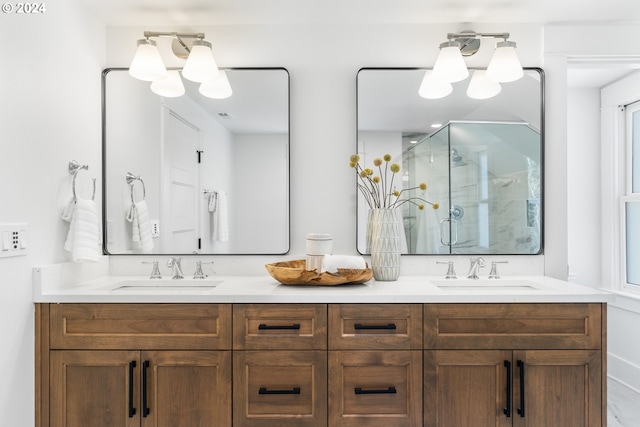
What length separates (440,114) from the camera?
86.6 inches

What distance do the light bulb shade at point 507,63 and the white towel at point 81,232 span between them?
2.06 meters

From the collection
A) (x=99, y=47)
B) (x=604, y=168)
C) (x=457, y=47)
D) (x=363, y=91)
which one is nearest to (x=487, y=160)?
(x=457, y=47)

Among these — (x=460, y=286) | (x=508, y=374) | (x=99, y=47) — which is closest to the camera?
(x=508, y=374)

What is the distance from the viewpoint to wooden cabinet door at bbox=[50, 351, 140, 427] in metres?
1.68

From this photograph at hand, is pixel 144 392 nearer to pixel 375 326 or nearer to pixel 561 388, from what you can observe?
pixel 375 326

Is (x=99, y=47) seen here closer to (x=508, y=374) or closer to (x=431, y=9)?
(x=431, y=9)

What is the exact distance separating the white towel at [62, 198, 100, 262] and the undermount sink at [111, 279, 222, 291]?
235mm

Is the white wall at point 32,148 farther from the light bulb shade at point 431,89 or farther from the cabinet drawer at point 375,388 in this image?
the light bulb shade at point 431,89

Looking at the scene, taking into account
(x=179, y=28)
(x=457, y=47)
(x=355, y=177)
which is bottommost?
(x=355, y=177)

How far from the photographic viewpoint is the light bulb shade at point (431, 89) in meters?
2.19

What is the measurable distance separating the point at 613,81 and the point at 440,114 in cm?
188

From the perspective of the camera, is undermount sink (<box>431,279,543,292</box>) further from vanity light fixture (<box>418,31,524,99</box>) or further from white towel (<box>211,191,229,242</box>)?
white towel (<box>211,191,229,242</box>)

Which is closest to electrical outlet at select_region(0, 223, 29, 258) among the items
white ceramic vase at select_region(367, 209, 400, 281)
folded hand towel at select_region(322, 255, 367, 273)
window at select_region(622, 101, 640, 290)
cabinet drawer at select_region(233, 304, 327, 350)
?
cabinet drawer at select_region(233, 304, 327, 350)

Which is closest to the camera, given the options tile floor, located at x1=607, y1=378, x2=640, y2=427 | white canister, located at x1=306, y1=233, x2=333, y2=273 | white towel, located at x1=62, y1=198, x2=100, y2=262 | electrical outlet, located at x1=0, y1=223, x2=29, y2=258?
electrical outlet, located at x1=0, y1=223, x2=29, y2=258
